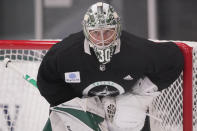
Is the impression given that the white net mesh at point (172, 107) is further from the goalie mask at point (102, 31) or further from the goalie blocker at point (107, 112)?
the goalie mask at point (102, 31)

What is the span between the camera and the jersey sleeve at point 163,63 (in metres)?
1.64

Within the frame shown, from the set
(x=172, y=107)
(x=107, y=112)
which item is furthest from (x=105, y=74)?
(x=172, y=107)

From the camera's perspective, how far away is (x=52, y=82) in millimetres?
1715

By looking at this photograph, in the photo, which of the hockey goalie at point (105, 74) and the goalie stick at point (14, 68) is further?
the goalie stick at point (14, 68)

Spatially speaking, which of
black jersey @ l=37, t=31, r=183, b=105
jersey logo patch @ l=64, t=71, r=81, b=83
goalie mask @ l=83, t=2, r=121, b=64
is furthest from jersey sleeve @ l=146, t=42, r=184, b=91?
jersey logo patch @ l=64, t=71, r=81, b=83

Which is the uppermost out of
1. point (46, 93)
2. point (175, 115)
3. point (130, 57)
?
point (130, 57)

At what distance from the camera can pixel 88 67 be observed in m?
1.65

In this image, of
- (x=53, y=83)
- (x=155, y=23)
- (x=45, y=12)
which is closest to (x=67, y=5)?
(x=45, y=12)

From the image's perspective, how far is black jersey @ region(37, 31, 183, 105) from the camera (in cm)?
163

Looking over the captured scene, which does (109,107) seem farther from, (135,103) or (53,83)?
(53,83)

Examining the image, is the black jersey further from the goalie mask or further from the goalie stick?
the goalie stick

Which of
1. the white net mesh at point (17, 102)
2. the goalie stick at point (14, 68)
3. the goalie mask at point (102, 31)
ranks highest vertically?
the goalie mask at point (102, 31)

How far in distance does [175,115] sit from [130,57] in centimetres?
33

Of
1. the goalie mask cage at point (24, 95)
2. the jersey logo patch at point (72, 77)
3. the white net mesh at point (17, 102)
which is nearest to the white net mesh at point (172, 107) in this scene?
the goalie mask cage at point (24, 95)
